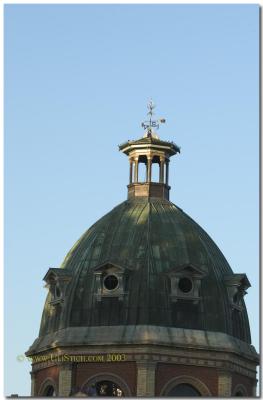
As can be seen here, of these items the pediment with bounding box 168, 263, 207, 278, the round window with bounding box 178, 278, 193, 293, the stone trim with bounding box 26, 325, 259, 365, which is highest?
the pediment with bounding box 168, 263, 207, 278

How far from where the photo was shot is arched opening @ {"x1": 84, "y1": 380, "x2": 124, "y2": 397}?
102562 millimetres

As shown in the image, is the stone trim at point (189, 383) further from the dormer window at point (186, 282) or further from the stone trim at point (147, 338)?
the dormer window at point (186, 282)

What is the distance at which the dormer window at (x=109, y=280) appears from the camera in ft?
347

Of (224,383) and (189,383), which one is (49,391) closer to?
(189,383)

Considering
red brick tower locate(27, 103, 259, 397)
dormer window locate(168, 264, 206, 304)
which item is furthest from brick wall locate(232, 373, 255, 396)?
dormer window locate(168, 264, 206, 304)

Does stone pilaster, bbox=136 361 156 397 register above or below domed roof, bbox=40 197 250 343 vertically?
below

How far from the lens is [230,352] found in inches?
4146

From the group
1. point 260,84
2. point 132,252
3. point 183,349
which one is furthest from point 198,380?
point 260,84

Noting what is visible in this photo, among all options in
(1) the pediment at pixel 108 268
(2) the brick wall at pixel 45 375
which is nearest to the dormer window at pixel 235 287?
(1) the pediment at pixel 108 268

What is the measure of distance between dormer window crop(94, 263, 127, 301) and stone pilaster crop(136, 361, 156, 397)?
15.1ft

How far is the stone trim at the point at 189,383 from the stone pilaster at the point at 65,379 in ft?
17.4

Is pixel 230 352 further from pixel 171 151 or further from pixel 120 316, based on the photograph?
pixel 171 151

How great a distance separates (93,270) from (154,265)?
348 cm

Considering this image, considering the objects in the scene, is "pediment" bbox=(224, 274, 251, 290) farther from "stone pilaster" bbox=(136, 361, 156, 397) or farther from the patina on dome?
"stone pilaster" bbox=(136, 361, 156, 397)
